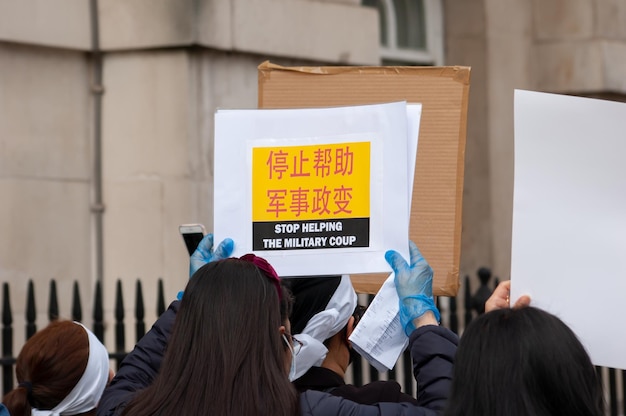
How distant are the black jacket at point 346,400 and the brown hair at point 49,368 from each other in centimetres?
58

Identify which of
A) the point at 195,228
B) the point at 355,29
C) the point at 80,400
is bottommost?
the point at 80,400

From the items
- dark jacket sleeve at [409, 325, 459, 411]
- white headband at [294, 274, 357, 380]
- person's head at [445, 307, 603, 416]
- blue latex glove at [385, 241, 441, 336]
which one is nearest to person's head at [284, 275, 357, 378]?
white headband at [294, 274, 357, 380]

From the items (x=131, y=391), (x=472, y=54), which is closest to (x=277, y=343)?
(x=131, y=391)

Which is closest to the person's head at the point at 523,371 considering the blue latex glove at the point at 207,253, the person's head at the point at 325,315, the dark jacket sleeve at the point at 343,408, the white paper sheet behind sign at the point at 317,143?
the dark jacket sleeve at the point at 343,408

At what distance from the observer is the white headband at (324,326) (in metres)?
3.40

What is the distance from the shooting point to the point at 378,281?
3785mm

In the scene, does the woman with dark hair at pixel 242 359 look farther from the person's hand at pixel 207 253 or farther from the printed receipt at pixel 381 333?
the person's hand at pixel 207 253

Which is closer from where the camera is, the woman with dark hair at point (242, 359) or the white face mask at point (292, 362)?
the woman with dark hair at point (242, 359)

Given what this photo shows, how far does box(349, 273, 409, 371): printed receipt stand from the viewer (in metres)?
3.26

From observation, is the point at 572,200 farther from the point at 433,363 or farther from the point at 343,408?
the point at 343,408

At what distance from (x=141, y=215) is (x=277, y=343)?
4971 mm

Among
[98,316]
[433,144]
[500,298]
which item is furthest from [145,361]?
[98,316]

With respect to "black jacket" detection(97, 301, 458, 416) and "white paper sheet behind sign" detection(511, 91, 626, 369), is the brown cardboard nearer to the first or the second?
"white paper sheet behind sign" detection(511, 91, 626, 369)

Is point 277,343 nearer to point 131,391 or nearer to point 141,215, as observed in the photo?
point 131,391
